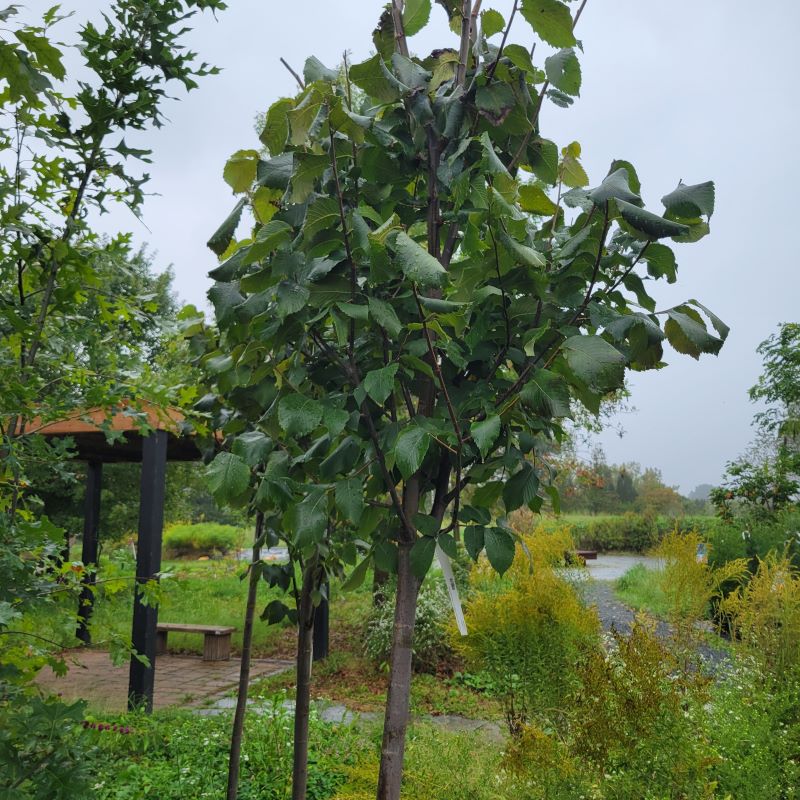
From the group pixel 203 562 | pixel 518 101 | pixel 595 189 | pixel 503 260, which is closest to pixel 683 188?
pixel 595 189

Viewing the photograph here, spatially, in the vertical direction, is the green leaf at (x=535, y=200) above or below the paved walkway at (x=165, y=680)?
above

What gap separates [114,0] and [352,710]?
445 cm

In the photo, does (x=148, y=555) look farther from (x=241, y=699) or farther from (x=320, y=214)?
(x=320, y=214)

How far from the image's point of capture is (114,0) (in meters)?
2.13

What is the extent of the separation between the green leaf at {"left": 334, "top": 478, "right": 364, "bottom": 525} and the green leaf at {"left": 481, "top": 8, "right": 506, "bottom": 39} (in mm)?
921

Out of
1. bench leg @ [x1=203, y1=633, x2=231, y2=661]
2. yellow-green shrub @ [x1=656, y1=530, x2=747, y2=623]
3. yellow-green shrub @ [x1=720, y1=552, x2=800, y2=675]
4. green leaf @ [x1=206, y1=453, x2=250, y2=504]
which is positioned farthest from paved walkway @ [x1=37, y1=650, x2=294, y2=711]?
green leaf @ [x1=206, y1=453, x2=250, y2=504]

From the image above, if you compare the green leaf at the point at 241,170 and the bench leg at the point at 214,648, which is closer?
the green leaf at the point at 241,170

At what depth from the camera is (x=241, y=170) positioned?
151cm

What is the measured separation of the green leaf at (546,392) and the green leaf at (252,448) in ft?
1.75

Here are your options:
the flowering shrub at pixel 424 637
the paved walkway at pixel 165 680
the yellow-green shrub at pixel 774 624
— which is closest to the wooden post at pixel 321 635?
the paved walkway at pixel 165 680

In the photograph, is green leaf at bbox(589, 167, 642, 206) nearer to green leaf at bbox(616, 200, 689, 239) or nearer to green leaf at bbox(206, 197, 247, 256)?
green leaf at bbox(616, 200, 689, 239)

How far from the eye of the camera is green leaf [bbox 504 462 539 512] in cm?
146

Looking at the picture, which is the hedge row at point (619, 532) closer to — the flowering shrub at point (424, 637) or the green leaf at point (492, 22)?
the flowering shrub at point (424, 637)

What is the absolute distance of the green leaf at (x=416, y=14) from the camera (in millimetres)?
1565
